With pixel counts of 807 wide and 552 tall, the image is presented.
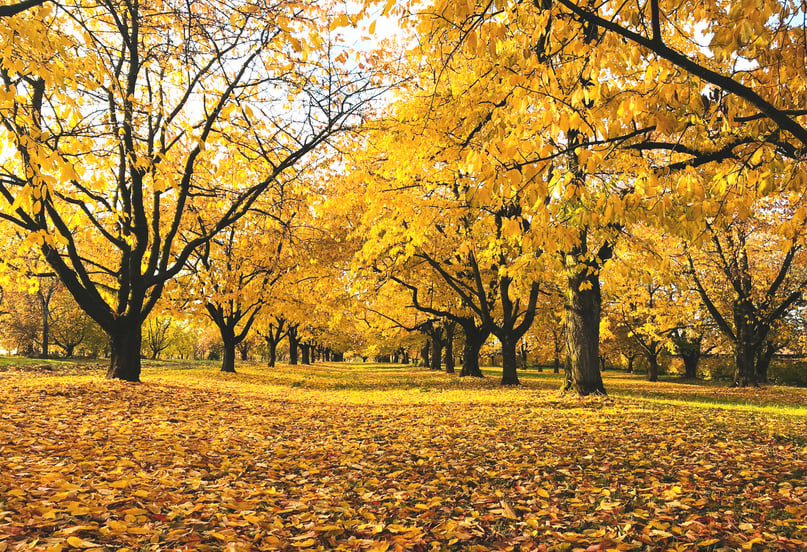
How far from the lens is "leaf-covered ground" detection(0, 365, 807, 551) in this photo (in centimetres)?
301

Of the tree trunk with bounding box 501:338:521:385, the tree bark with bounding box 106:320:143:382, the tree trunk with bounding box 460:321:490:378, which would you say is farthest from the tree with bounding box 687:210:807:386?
the tree bark with bounding box 106:320:143:382

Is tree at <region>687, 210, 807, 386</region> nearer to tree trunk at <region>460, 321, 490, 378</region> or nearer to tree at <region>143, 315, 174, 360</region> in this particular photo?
tree trunk at <region>460, 321, 490, 378</region>

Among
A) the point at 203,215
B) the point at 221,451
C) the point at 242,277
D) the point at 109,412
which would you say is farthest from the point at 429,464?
the point at 242,277

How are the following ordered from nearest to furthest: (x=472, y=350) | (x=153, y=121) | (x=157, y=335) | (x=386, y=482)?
(x=386, y=482) → (x=153, y=121) → (x=472, y=350) → (x=157, y=335)

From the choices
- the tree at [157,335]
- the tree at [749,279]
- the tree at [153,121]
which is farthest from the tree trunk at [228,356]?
the tree at [157,335]

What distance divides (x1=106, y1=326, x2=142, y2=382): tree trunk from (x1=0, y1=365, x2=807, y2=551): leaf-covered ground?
8.73 ft

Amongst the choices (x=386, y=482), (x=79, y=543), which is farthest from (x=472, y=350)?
(x=79, y=543)

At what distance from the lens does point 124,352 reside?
Answer: 10359 millimetres

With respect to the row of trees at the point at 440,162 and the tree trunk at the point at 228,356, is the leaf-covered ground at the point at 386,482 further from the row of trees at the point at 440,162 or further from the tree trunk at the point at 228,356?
the tree trunk at the point at 228,356

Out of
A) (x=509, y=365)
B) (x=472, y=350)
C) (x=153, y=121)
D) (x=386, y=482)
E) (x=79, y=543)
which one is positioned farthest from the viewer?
(x=472, y=350)

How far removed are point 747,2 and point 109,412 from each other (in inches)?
340

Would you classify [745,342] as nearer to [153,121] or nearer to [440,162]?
[440,162]

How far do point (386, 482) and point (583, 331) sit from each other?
7.88 meters

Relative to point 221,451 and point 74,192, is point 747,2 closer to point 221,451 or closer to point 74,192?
point 221,451
